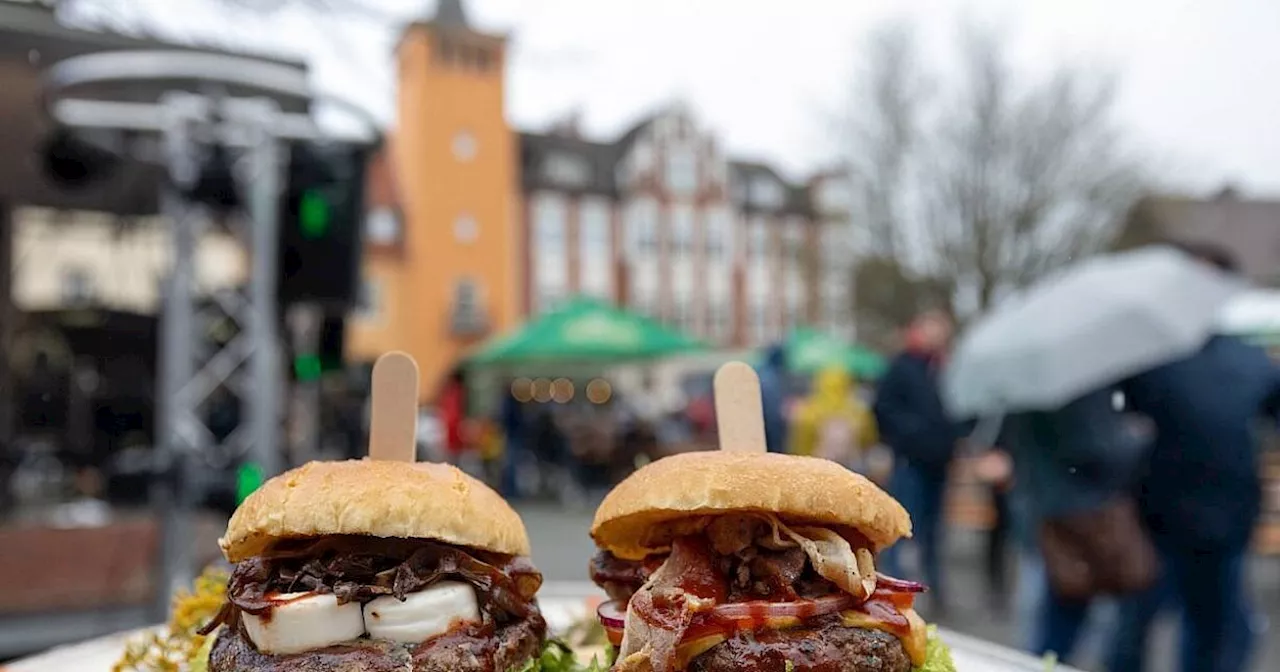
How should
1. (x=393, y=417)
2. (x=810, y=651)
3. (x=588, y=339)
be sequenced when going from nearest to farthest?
(x=810, y=651)
(x=393, y=417)
(x=588, y=339)

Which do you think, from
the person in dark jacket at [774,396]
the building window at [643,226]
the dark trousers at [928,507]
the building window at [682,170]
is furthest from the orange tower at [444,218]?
the dark trousers at [928,507]

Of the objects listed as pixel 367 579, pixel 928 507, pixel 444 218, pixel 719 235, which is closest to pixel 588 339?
pixel 928 507

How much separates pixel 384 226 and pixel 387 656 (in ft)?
129

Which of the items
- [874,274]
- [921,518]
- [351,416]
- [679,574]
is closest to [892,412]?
[921,518]

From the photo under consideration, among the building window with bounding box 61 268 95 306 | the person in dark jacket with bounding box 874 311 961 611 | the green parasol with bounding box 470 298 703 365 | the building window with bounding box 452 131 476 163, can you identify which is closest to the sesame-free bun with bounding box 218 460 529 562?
the person in dark jacket with bounding box 874 311 961 611

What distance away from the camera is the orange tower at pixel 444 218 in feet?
134

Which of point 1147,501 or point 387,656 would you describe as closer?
point 387,656

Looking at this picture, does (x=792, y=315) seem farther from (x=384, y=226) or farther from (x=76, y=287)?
(x=76, y=287)

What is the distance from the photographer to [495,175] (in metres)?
43.2

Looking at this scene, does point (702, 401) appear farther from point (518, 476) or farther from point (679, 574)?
point (679, 574)

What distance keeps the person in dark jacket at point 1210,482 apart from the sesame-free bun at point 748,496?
110 inches

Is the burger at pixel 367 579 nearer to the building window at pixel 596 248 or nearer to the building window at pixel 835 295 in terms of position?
the building window at pixel 835 295

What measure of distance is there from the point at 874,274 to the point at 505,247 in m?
21.5

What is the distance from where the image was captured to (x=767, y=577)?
240 centimetres
